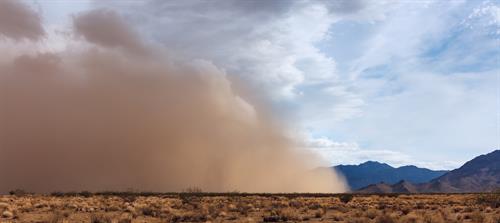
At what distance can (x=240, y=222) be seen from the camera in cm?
3127

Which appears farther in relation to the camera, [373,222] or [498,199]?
[498,199]

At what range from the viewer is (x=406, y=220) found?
2967 centimetres

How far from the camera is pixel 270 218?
108 feet

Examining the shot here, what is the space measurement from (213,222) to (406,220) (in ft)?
37.0

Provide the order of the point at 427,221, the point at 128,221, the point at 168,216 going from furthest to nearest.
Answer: the point at 168,216 → the point at 128,221 → the point at 427,221

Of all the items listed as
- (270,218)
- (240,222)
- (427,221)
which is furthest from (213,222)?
(427,221)

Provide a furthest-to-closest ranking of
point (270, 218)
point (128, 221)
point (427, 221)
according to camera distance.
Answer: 1. point (270, 218)
2. point (128, 221)
3. point (427, 221)

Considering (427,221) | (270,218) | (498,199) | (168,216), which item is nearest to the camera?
(427,221)

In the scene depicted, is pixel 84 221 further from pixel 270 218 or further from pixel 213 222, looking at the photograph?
pixel 270 218

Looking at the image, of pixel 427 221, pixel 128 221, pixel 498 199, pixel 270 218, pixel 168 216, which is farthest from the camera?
pixel 498 199

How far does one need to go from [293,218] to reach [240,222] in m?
4.50

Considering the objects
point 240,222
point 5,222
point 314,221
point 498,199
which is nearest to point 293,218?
point 314,221

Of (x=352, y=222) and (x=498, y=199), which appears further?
(x=498, y=199)

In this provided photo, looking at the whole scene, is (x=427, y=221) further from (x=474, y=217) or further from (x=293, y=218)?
(x=293, y=218)
